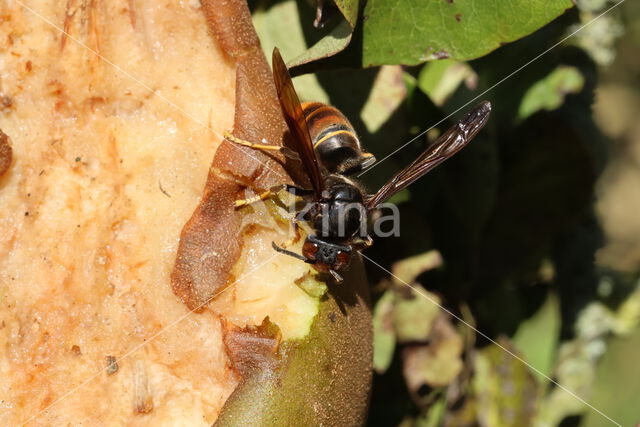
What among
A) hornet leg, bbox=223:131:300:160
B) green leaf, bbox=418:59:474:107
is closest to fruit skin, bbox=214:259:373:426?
hornet leg, bbox=223:131:300:160

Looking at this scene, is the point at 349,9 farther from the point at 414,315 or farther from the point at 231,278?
the point at 414,315

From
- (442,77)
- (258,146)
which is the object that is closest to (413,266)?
(442,77)

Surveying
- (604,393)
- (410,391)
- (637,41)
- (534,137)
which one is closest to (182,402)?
(410,391)

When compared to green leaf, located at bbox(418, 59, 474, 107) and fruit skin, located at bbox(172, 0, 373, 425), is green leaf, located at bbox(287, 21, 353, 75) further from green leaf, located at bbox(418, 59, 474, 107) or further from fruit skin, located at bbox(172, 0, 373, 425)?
green leaf, located at bbox(418, 59, 474, 107)

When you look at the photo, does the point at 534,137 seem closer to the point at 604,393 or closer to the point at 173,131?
the point at 604,393

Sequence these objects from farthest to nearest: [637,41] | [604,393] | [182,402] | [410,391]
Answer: [637,41]
[604,393]
[410,391]
[182,402]

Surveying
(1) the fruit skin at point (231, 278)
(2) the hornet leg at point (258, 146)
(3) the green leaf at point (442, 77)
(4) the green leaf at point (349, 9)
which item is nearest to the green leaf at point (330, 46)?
(4) the green leaf at point (349, 9)

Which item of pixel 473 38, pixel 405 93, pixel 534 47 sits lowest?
pixel 534 47

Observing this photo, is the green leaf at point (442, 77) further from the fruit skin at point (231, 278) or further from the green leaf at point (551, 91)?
the fruit skin at point (231, 278)
